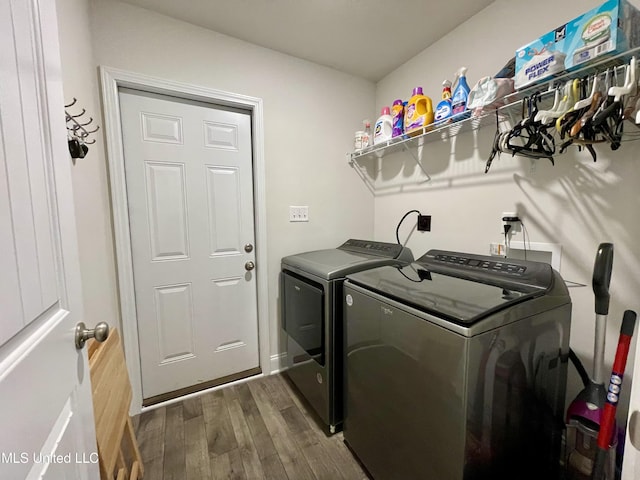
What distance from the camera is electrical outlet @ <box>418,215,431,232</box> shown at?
6.28ft

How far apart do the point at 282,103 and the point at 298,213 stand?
0.83 meters

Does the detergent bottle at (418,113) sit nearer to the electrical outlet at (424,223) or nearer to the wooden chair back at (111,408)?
the electrical outlet at (424,223)

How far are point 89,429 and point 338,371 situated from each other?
109cm

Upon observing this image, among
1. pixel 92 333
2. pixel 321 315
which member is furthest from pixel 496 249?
pixel 92 333

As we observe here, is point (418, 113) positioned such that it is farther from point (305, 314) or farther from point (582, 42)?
point (305, 314)

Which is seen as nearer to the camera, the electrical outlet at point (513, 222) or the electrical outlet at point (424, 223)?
the electrical outlet at point (513, 222)

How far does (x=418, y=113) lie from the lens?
167 centimetres

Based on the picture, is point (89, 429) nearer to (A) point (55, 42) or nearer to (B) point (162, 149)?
(A) point (55, 42)

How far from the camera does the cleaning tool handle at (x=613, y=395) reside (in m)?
0.90

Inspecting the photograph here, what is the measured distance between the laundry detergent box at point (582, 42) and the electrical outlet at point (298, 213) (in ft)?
4.81

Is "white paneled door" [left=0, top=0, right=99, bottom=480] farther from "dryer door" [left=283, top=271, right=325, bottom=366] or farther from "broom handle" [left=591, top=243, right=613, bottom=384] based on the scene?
"broom handle" [left=591, top=243, right=613, bottom=384]

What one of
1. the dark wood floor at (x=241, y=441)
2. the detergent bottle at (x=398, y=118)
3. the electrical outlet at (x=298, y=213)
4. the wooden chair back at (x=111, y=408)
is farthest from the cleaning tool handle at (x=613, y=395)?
the electrical outlet at (x=298, y=213)

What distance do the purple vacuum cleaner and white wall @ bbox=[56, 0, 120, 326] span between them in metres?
2.00

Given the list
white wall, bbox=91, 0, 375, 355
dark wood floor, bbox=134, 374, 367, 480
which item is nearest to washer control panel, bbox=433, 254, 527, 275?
white wall, bbox=91, 0, 375, 355
